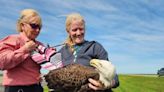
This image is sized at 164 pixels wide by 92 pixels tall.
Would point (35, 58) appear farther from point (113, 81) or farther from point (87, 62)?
point (113, 81)

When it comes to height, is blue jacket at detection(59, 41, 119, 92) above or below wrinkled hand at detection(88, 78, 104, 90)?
above

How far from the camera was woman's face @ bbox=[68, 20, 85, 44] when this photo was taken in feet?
24.2

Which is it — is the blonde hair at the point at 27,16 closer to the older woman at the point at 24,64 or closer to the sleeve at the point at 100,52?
the older woman at the point at 24,64

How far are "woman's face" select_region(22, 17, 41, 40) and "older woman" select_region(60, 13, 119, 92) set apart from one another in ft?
1.65

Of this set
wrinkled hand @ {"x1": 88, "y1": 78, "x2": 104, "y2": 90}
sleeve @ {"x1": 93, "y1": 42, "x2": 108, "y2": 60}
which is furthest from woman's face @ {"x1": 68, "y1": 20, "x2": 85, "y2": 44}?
wrinkled hand @ {"x1": 88, "y1": 78, "x2": 104, "y2": 90}

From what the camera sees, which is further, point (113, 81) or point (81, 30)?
point (81, 30)

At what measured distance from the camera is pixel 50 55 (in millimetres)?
7121

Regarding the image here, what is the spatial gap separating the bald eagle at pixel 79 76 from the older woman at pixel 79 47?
25.9 inches

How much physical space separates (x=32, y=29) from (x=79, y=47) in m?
0.78

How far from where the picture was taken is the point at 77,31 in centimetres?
738

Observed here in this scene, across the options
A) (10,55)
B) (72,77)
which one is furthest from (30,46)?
(72,77)

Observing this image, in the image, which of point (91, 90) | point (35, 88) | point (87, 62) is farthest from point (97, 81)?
point (35, 88)

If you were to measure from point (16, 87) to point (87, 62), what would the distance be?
1160 mm

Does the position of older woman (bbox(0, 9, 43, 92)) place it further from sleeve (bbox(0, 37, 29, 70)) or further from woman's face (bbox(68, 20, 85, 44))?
woman's face (bbox(68, 20, 85, 44))
